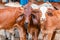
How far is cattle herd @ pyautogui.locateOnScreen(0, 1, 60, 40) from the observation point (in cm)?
250

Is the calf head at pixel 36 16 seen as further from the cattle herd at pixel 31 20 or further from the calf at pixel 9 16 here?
the calf at pixel 9 16

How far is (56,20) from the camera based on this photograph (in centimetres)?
267

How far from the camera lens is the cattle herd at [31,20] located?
250 cm

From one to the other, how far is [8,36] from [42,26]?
0.86 meters

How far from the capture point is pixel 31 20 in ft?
8.41

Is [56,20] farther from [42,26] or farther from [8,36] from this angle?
[8,36]

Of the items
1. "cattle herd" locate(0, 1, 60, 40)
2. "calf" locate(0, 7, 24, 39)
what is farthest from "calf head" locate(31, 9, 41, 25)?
"calf" locate(0, 7, 24, 39)

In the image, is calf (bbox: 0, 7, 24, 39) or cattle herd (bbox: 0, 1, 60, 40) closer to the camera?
cattle herd (bbox: 0, 1, 60, 40)

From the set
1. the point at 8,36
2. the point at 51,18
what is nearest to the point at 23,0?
the point at 8,36

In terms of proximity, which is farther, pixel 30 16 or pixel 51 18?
pixel 51 18

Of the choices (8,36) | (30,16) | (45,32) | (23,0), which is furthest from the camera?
(23,0)

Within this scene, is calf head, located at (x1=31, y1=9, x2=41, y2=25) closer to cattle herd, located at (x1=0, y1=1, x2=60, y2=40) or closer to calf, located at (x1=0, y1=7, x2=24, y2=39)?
cattle herd, located at (x1=0, y1=1, x2=60, y2=40)

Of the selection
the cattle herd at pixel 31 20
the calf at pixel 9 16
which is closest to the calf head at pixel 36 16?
the cattle herd at pixel 31 20

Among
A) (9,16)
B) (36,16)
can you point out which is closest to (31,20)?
(36,16)
